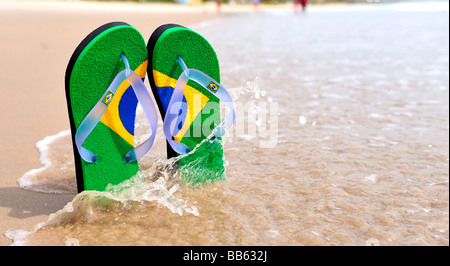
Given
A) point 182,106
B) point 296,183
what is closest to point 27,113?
point 182,106

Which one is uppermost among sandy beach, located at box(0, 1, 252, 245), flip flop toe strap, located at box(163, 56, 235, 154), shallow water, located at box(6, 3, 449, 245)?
flip flop toe strap, located at box(163, 56, 235, 154)

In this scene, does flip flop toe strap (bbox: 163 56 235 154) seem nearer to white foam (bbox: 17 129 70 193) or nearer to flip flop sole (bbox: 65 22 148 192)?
flip flop sole (bbox: 65 22 148 192)

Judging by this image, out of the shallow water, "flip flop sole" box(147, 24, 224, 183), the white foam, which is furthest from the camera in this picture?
the white foam

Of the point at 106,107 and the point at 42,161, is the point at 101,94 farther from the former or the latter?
the point at 42,161

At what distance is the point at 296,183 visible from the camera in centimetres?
225

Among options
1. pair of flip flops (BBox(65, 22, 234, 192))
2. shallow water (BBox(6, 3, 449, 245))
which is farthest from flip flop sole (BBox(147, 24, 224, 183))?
shallow water (BBox(6, 3, 449, 245))

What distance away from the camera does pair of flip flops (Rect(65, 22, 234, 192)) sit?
179 centimetres

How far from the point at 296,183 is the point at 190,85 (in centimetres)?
66

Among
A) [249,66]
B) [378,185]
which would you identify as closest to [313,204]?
[378,185]

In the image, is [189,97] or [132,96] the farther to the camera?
[189,97]

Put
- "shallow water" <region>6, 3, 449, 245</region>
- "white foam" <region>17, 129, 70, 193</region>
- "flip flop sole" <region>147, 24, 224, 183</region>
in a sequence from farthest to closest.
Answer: "white foam" <region>17, 129, 70, 193</region> → "flip flop sole" <region>147, 24, 224, 183</region> → "shallow water" <region>6, 3, 449, 245</region>

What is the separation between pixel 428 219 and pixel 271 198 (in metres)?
0.62

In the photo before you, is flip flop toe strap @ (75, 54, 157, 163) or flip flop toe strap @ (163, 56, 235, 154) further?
flip flop toe strap @ (163, 56, 235, 154)
